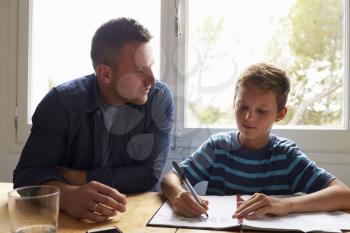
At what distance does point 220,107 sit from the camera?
179cm

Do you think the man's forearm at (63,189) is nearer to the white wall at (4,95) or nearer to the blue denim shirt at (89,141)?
the blue denim shirt at (89,141)

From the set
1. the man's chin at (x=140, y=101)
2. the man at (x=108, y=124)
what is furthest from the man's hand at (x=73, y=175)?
the man's chin at (x=140, y=101)

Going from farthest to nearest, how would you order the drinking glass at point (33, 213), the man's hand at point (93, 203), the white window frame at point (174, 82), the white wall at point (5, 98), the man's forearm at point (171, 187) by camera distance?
1. the white wall at point (5, 98)
2. the white window frame at point (174, 82)
3. the man's forearm at point (171, 187)
4. the man's hand at point (93, 203)
5. the drinking glass at point (33, 213)

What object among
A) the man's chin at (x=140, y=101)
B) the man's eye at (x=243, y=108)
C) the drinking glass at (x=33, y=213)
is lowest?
the drinking glass at (x=33, y=213)

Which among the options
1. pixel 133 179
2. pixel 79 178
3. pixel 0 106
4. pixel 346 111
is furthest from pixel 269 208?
pixel 0 106

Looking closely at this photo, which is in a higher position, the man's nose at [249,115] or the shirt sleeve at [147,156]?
the man's nose at [249,115]

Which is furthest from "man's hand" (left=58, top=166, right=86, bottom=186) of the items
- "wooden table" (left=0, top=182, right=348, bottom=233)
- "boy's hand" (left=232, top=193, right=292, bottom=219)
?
"boy's hand" (left=232, top=193, right=292, bottom=219)

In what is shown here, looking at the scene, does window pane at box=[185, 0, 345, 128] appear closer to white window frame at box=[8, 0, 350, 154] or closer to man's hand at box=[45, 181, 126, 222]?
white window frame at box=[8, 0, 350, 154]

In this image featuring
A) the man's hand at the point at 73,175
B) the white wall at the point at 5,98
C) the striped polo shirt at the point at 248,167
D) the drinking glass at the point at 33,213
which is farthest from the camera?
the white wall at the point at 5,98

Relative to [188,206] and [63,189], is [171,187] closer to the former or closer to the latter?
[188,206]

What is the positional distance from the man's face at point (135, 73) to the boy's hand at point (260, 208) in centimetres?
55

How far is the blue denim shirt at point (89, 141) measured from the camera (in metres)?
1.10

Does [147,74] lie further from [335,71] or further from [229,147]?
[335,71]

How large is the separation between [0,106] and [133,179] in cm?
119
